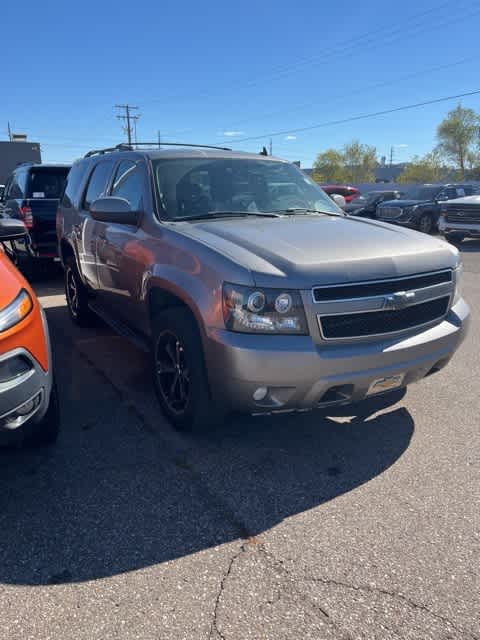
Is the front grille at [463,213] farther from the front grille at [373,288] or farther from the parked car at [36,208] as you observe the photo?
the front grille at [373,288]

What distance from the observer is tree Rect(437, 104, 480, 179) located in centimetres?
7594

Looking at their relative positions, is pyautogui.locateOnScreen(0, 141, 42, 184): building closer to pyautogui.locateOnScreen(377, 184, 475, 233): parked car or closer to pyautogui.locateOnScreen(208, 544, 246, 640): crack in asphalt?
pyautogui.locateOnScreen(377, 184, 475, 233): parked car

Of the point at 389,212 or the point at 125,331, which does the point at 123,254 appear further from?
the point at 389,212

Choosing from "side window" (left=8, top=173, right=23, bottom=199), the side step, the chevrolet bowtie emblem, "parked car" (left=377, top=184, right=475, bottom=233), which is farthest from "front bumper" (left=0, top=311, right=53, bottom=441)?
"parked car" (left=377, top=184, right=475, bottom=233)

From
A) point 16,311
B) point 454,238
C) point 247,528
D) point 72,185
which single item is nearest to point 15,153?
point 454,238

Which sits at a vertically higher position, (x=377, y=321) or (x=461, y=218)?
(x=461, y=218)

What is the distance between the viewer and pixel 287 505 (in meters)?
2.69

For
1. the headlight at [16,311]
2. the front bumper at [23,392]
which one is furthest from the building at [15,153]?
the front bumper at [23,392]

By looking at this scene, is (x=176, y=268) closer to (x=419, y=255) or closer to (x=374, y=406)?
(x=419, y=255)

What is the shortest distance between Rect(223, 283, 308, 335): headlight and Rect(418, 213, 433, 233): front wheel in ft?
49.8

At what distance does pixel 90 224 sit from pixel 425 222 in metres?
14.1

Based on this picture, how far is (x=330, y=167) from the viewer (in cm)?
10388

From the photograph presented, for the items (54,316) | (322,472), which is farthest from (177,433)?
(54,316)

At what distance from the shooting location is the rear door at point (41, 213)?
8.34 m
